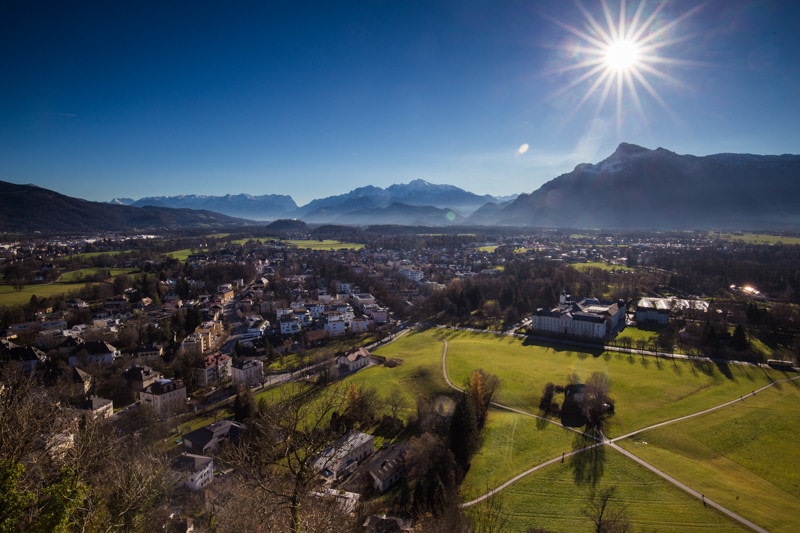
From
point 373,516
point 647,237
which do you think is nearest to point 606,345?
point 373,516

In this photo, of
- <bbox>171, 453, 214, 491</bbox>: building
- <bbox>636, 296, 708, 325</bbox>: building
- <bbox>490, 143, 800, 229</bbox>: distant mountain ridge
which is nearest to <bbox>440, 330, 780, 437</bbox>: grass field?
<bbox>636, 296, 708, 325</bbox>: building

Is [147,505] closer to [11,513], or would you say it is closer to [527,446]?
[11,513]

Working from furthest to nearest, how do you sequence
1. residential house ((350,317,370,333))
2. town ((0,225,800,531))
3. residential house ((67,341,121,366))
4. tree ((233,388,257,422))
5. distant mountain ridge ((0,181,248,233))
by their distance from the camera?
1. distant mountain ridge ((0,181,248,233))
2. residential house ((350,317,370,333))
3. residential house ((67,341,121,366))
4. tree ((233,388,257,422))
5. town ((0,225,800,531))

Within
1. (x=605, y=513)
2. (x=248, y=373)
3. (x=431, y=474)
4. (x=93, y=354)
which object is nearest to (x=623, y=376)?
(x=605, y=513)

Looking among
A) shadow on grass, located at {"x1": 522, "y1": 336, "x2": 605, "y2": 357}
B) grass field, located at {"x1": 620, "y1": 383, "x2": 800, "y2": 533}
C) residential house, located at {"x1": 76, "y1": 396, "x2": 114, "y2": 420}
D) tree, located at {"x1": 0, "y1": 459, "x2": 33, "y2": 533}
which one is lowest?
shadow on grass, located at {"x1": 522, "y1": 336, "x2": 605, "y2": 357}

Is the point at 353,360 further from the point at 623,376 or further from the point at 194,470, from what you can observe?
the point at 623,376

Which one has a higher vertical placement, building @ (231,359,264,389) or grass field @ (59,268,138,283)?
grass field @ (59,268,138,283)

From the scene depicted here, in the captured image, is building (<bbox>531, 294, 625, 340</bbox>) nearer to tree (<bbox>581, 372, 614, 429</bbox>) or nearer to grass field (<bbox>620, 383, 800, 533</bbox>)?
grass field (<bbox>620, 383, 800, 533</bbox>)
